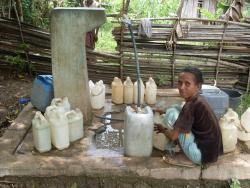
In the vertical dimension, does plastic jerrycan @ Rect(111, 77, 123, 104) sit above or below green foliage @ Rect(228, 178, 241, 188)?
above

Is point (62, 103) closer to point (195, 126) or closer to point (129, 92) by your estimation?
point (129, 92)

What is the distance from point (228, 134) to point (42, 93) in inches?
91.1

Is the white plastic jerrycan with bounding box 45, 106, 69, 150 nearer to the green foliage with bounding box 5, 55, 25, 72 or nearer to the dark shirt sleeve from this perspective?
the dark shirt sleeve

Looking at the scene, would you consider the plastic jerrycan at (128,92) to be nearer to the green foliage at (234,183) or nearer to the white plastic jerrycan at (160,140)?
the white plastic jerrycan at (160,140)

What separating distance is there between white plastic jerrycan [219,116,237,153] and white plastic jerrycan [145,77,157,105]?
147 centimetres

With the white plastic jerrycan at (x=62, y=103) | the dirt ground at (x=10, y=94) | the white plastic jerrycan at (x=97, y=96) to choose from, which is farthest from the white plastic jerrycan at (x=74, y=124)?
the dirt ground at (x=10, y=94)

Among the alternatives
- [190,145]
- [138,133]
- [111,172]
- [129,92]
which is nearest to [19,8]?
[129,92]

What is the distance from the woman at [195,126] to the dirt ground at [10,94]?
2.75 metres

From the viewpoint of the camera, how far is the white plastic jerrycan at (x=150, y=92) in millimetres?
4785

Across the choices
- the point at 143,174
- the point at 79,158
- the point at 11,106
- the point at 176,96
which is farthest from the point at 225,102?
the point at 11,106

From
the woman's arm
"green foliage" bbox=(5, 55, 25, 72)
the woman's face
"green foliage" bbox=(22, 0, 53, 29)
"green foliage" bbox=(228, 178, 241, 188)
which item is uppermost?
"green foliage" bbox=(22, 0, 53, 29)

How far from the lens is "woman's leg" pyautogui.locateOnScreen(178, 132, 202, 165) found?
10.2 ft

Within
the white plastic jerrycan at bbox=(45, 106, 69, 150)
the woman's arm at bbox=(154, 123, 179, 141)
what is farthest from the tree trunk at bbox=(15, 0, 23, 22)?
the woman's arm at bbox=(154, 123, 179, 141)

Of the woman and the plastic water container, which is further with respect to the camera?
the plastic water container
